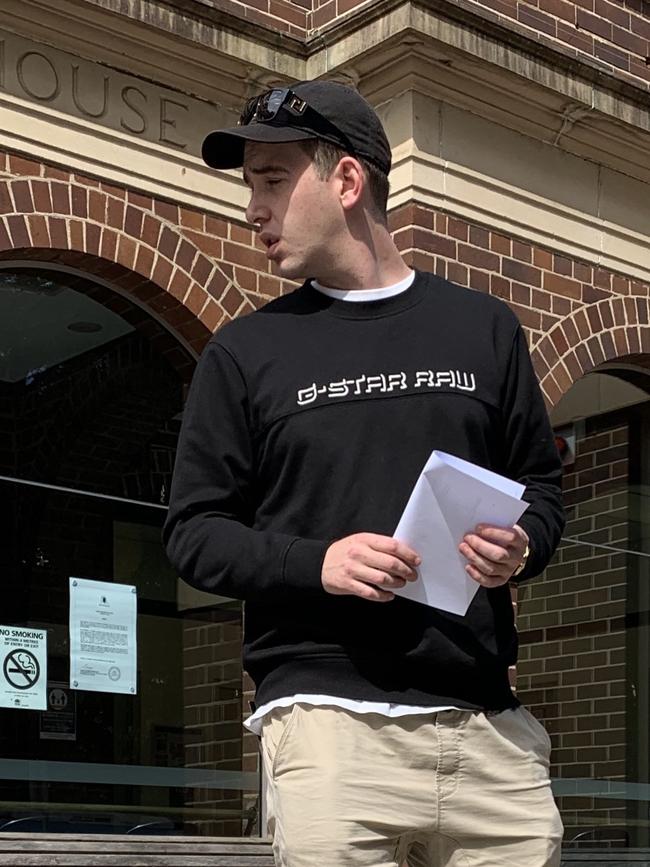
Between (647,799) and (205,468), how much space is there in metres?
6.00

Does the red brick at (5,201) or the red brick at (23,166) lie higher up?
the red brick at (23,166)

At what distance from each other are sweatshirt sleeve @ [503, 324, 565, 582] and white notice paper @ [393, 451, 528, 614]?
0.75 ft

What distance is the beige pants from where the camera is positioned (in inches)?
90.6

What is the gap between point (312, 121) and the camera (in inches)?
100

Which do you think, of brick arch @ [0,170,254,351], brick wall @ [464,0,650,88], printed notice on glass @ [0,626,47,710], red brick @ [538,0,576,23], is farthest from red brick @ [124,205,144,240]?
red brick @ [538,0,576,23]

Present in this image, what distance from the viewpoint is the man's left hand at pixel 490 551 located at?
2322 millimetres

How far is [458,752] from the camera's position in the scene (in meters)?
2.37

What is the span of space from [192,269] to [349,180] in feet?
13.3

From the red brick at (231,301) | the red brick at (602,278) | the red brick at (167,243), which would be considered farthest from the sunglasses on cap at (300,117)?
the red brick at (602,278)

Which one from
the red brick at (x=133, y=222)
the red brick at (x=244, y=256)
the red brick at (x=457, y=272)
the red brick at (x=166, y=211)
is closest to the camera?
the red brick at (x=133, y=222)

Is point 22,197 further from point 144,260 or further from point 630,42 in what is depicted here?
point 630,42

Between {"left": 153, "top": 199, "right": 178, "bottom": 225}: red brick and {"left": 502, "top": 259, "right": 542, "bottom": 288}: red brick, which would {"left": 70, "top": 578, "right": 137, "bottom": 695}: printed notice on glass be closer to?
{"left": 153, "top": 199, "right": 178, "bottom": 225}: red brick

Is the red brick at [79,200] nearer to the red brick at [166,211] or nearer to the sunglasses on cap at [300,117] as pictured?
the red brick at [166,211]

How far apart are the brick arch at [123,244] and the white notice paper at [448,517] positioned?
404 centimetres
